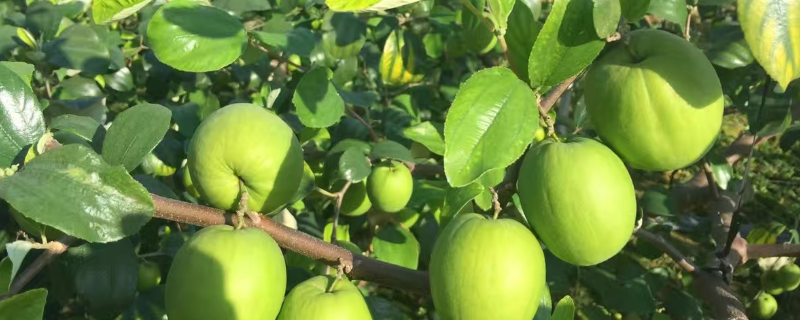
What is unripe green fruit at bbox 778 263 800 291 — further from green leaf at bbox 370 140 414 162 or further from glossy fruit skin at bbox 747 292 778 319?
green leaf at bbox 370 140 414 162

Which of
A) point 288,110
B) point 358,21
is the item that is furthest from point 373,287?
point 358,21

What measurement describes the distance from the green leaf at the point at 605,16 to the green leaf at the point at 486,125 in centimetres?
10

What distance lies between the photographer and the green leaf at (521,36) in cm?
74

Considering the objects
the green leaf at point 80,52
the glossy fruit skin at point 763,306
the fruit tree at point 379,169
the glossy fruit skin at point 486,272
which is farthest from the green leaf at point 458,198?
the glossy fruit skin at point 763,306

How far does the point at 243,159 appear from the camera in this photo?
2.56 ft

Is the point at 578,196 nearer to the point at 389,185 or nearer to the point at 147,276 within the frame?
the point at 389,185

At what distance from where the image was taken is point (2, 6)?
6.26 feet

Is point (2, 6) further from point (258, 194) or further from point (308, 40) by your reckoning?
point (258, 194)

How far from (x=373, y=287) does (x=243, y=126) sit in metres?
1.21

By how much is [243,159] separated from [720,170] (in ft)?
4.74

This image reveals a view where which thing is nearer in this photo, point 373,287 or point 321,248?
point 321,248

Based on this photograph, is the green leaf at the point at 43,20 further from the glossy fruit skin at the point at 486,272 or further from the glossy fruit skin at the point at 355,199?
the glossy fruit skin at the point at 486,272

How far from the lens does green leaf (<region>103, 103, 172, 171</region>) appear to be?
2.75ft

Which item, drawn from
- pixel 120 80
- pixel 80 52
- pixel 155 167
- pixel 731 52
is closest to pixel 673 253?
pixel 731 52
